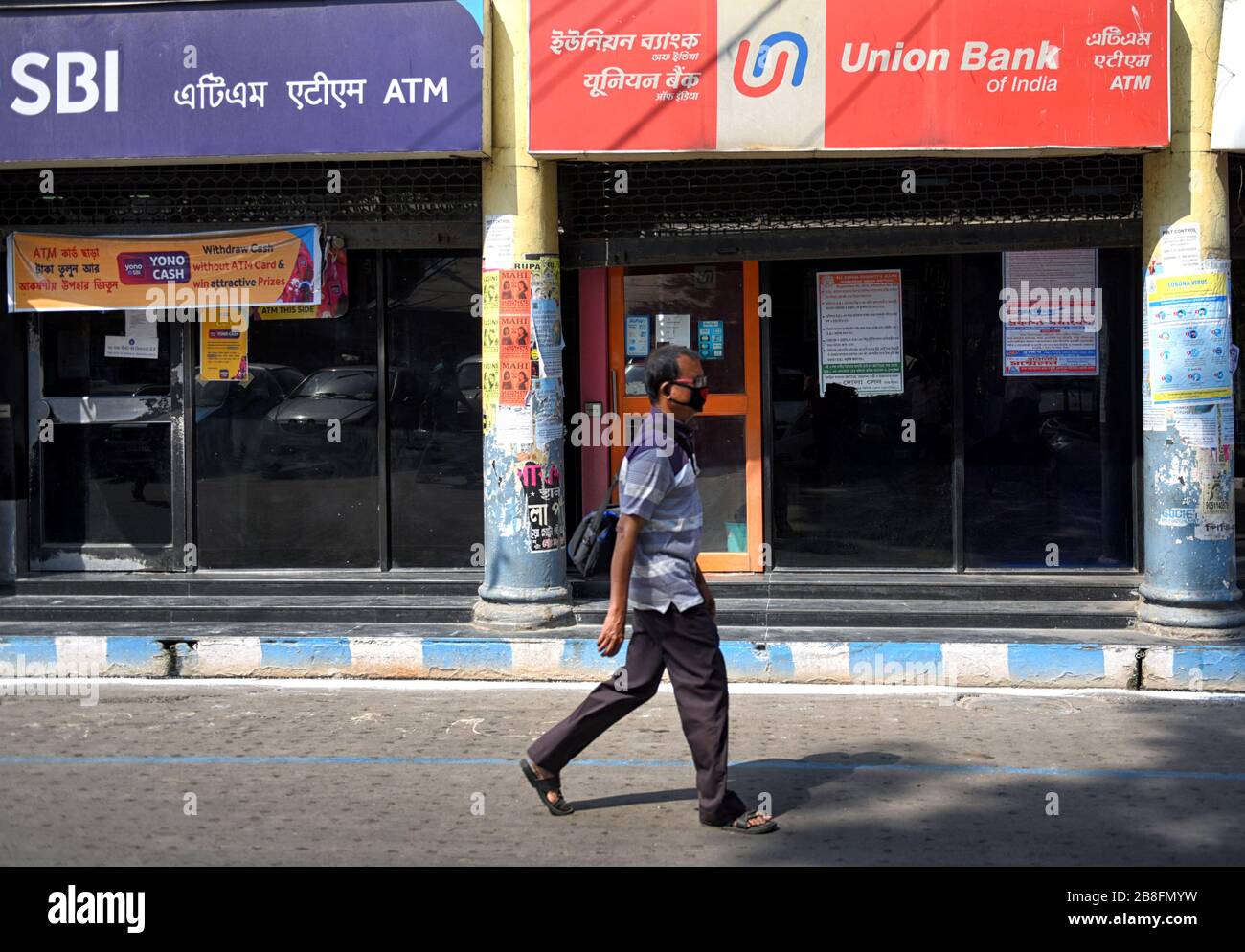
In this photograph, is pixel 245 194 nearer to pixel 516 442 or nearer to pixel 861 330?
pixel 516 442

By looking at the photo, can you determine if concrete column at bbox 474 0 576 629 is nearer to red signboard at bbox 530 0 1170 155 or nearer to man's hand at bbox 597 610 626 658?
red signboard at bbox 530 0 1170 155

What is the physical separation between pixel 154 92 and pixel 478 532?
383 centimetres

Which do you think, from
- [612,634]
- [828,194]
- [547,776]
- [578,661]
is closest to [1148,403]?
[828,194]

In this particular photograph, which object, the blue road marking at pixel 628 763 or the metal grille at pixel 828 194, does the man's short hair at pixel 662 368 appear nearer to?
the blue road marking at pixel 628 763

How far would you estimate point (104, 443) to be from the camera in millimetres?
10883

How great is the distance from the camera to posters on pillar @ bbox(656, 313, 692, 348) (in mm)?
10625

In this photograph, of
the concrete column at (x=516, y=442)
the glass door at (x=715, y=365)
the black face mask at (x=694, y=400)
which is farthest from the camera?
the glass door at (x=715, y=365)

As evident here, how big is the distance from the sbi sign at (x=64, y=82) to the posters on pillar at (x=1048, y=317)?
6.41m

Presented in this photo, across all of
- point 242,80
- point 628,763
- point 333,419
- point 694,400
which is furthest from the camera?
point 333,419

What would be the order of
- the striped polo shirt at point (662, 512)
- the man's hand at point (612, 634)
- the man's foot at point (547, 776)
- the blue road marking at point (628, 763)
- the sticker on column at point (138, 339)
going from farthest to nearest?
the sticker on column at point (138, 339) < the blue road marking at point (628, 763) < the man's foot at point (547, 776) < the striped polo shirt at point (662, 512) < the man's hand at point (612, 634)

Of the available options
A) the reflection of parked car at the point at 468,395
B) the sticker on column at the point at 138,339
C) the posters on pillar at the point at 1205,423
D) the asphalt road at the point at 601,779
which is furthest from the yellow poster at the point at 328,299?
the posters on pillar at the point at 1205,423

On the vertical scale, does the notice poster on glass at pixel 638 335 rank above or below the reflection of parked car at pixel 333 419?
above

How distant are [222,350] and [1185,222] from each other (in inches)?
271

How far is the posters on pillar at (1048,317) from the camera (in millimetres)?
10250
